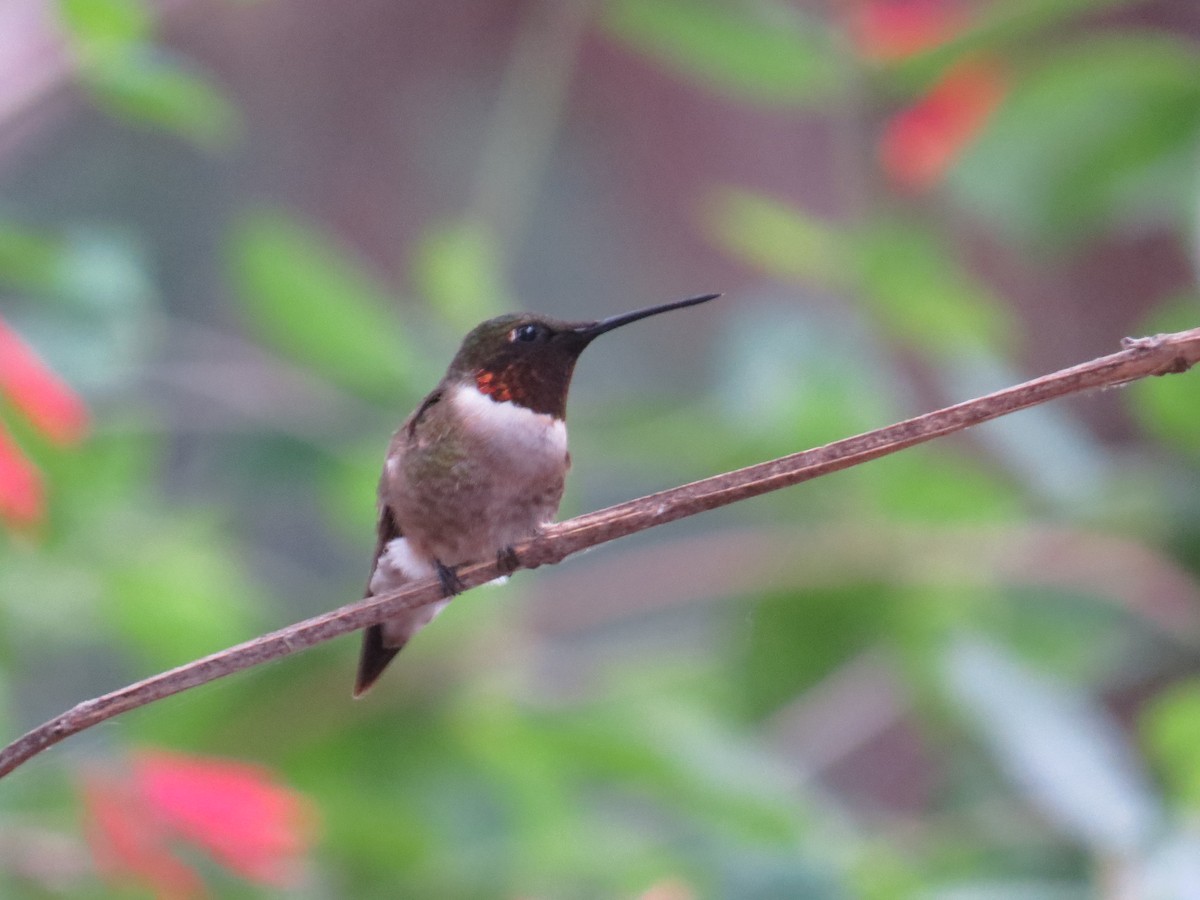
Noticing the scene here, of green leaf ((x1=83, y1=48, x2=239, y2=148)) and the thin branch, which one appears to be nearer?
the thin branch

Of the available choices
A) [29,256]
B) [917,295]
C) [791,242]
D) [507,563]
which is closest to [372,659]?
[507,563]

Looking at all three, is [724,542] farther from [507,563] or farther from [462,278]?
[507,563]

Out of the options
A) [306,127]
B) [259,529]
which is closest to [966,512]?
[259,529]

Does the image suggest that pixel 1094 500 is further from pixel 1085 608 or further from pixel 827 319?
pixel 827 319

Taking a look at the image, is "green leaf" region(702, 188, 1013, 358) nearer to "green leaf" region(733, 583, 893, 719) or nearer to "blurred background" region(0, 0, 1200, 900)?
"blurred background" region(0, 0, 1200, 900)

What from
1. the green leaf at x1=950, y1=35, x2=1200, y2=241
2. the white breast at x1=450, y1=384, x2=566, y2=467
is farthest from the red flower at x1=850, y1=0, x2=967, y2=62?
the white breast at x1=450, y1=384, x2=566, y2=467

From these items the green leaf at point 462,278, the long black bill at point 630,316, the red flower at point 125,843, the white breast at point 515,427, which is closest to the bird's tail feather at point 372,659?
the white breast at point 515,427
